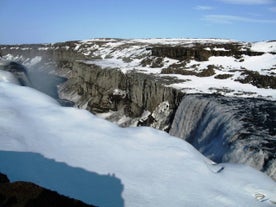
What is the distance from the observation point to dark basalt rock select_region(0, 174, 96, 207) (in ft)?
20.3

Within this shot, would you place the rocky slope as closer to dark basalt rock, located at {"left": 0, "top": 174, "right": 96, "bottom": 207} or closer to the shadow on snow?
the shadow on snow

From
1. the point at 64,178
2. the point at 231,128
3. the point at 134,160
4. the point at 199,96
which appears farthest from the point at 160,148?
the point at 199,96

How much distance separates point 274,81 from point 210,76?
736 cm

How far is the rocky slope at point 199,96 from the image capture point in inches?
690

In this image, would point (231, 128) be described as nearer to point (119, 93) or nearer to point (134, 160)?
point (134, 160)

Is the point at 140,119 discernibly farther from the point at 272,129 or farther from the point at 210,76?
the point at 272,129

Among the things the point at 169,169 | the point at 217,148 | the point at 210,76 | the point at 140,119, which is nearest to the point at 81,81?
the point at 140,119

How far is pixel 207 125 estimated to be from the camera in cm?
2169

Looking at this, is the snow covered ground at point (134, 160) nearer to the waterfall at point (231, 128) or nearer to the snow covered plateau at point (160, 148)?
the snow covered plateau at point (160, 148)

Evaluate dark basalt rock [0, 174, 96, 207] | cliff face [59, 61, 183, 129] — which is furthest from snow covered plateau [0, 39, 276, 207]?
dark basalt rock [0, 174, 96, 207]

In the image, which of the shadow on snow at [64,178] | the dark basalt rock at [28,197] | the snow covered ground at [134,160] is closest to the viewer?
the dark basalt rock at [28,197]

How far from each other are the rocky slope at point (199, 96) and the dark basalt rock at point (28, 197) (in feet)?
31.4

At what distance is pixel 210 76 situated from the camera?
36250mm

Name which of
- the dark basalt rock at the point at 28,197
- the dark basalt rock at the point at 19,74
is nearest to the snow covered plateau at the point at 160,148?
the dark basalt rock at the point at 28,197
